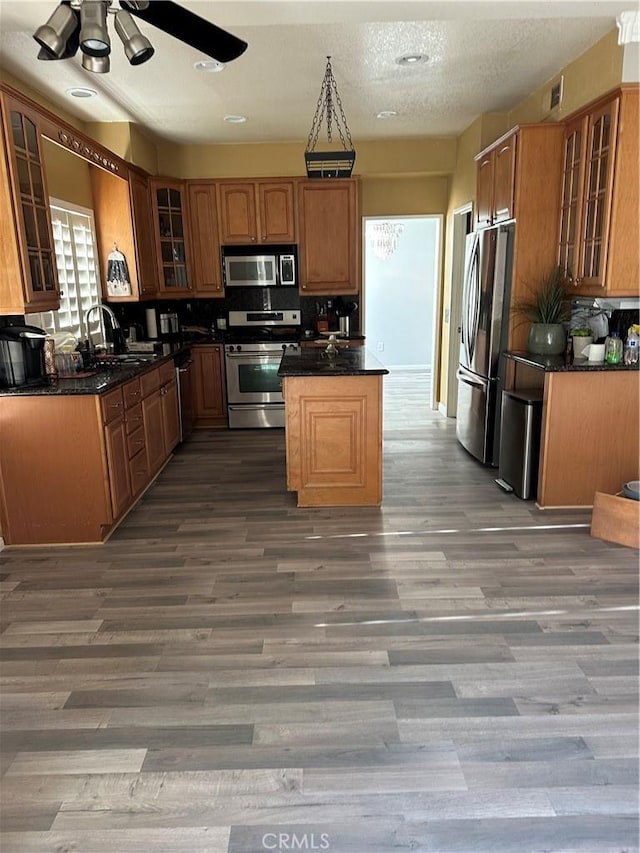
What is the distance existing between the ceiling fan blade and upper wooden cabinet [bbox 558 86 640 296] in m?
2.31

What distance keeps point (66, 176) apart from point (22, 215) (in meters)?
1.56

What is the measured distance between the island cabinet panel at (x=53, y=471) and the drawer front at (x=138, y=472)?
43cm

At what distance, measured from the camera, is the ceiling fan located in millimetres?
1951

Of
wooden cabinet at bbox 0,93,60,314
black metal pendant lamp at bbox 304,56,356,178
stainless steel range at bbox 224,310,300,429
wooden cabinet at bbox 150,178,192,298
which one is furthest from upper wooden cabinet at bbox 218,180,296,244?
wooden cabinet at bbox 0,93,60,314

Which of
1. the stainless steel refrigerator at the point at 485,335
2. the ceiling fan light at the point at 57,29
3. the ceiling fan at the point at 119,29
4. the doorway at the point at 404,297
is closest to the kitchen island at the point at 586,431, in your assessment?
the stainless steel refrigerator at the point at 485,335

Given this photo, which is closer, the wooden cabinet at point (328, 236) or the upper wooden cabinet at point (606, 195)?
the upper wooden cabinet at point (606, 195)

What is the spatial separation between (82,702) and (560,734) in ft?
5.49

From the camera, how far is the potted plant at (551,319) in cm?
401

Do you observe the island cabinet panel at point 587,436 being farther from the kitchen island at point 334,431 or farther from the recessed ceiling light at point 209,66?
the recessed ceiling light at point 209,66

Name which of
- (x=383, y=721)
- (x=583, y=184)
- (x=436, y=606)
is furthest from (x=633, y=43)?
(x=383, y=721)

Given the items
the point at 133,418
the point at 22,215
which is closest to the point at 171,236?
the point at 133,418

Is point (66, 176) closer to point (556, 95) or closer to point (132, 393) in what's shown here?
point (132, 393)

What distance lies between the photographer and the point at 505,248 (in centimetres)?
425

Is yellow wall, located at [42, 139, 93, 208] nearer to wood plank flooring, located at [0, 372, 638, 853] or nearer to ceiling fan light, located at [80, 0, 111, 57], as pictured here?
ceiling fan light, located at [80, 0, 111, 57]
